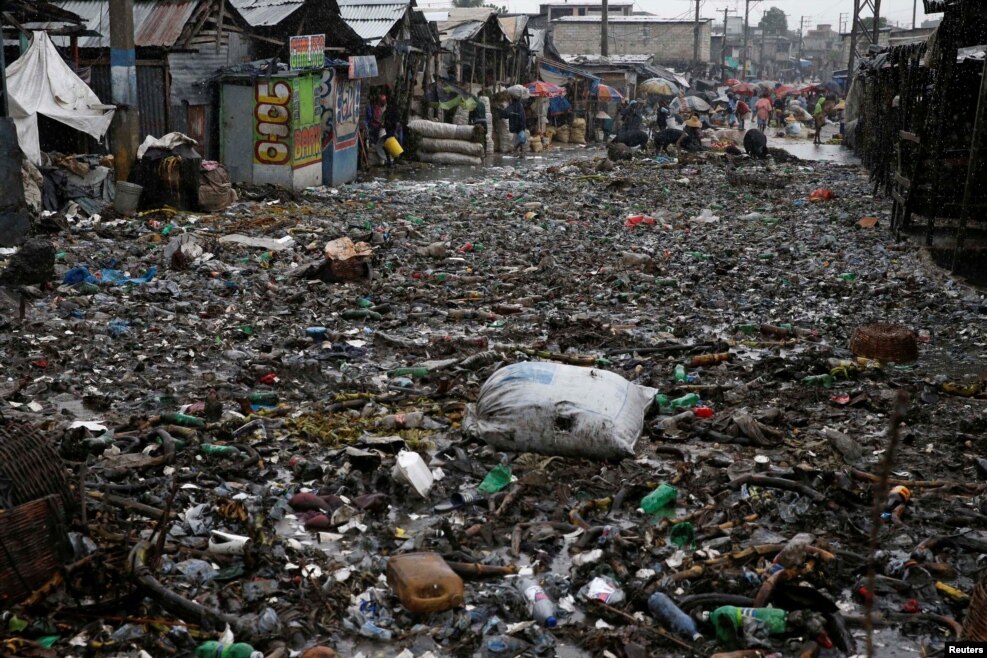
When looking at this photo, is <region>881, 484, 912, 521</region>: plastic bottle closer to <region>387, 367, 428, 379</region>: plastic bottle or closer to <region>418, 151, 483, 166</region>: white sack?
<region>387, 367, 428, 379</region>: plastic bottle

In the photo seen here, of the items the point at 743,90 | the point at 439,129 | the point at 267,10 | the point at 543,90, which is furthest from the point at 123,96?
the point at 743,90

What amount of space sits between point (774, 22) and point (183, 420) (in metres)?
87.9

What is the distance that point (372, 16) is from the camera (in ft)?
71.4

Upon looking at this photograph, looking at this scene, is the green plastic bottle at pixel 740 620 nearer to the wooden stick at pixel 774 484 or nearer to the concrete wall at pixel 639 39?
the wooden stick at pixel 774 484

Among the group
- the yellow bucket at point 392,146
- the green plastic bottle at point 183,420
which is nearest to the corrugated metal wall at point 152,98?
the yellow bucket at point 392,146

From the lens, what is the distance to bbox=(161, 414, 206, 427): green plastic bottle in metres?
5.29

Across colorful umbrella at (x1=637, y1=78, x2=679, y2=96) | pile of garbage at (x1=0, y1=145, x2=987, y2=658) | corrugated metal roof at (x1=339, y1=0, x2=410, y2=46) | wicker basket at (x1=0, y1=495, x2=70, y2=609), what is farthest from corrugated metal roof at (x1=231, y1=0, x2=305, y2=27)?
colorful umbrella at (x1=637, y1=78, x2=679, y2=96)

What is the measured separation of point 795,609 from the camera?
11.5 ft

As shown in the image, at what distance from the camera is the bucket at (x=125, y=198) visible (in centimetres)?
1183

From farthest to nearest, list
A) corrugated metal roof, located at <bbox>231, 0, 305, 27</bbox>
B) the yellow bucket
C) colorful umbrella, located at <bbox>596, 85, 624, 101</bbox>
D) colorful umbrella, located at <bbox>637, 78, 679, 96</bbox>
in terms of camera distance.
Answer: colorful umbrella, located at <bbox>637, 78, 679, 96</bbox>, colorful umbrella, located at <bbox>596, 85, 624, 101</bbox>, the yellow bucket, corrugated metal roof, located at <bbox>231, 0, 305, 27</bbox>

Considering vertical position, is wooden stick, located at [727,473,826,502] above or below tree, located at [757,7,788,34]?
below

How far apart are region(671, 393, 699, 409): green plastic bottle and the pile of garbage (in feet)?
0.48

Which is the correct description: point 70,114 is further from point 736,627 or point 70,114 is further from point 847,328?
point 736,627

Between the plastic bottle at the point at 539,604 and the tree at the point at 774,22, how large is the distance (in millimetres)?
87255
